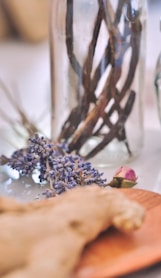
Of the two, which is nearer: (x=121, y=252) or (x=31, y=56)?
(x=121, y=252)

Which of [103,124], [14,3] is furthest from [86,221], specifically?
[14,3]

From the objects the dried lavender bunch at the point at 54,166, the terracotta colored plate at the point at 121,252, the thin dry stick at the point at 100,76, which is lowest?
the terracotta colored plate at the point at 121,252

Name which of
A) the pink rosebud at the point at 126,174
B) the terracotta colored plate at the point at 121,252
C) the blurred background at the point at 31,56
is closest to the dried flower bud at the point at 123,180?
the pink rosebud at the point at 126,174

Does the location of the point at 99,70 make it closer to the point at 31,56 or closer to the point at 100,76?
the point at 100,76

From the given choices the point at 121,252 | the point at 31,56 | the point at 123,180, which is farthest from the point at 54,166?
the point at 31,56

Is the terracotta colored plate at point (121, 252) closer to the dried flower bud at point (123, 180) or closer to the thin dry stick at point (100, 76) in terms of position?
the dried flower bud at point (123, 180)

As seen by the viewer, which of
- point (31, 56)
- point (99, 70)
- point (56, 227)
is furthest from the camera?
point (31, 56)

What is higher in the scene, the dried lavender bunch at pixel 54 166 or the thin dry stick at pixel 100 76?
the thin dry stick at pixel 100 76

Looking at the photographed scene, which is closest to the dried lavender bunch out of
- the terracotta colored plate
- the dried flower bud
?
the dried flower bud

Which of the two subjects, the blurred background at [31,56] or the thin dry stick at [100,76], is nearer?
the thin dry stick at [100,76]
